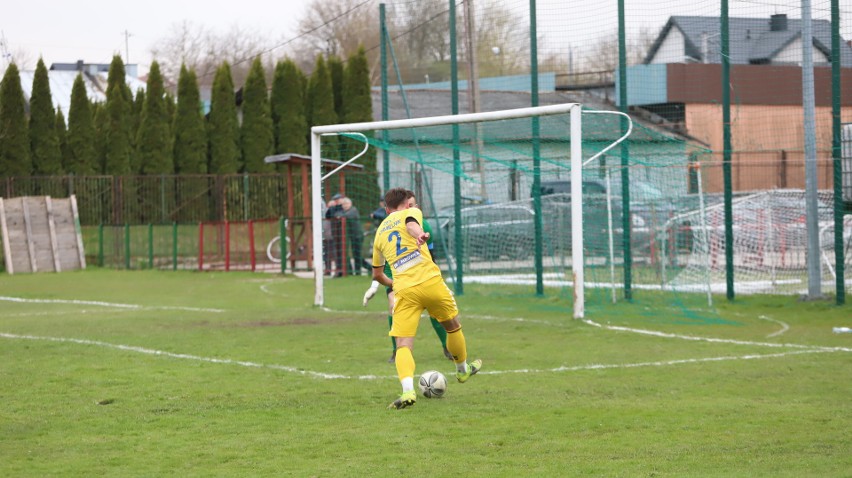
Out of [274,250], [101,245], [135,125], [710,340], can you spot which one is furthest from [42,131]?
[710,340]

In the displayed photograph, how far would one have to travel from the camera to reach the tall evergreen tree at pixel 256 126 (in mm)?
36375

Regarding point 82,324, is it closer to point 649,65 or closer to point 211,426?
point 211,426

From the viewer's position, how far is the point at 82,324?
15.2 meters

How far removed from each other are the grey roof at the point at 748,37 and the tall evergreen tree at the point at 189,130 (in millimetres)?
20833

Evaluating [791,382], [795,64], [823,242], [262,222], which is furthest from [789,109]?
[262,222]

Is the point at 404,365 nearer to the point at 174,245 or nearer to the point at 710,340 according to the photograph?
the point at 710,340

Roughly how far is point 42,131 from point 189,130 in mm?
4669

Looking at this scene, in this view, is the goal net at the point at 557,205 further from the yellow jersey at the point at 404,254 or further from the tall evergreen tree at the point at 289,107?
the tall evergreen tree at the point at 289,107

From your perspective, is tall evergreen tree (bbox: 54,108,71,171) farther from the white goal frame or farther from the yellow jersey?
the yellow jersey

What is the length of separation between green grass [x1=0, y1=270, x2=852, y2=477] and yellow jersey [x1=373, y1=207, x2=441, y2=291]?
1.00m

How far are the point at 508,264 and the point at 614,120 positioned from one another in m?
4.29

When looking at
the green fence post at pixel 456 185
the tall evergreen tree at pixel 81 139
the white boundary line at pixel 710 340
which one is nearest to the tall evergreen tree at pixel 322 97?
the tall evergreen tree at pixel 81 139

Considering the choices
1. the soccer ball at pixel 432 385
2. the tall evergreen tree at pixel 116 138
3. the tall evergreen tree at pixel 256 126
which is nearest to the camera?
the soccer ball at pixel 432 385

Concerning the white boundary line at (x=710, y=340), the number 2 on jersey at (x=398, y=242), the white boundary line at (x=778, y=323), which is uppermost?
the number 2 on jersey at (x=398, y=242)
